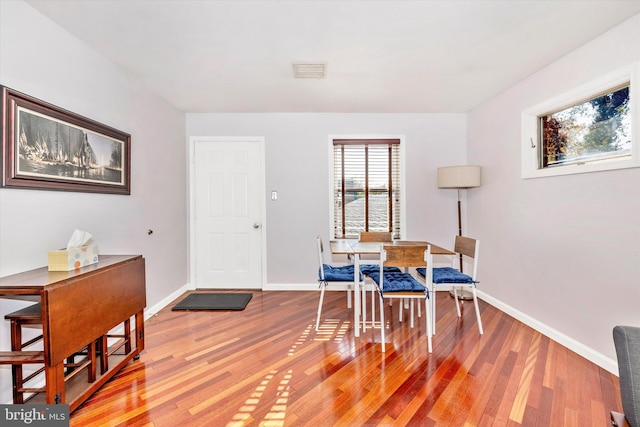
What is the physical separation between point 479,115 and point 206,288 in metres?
4.30

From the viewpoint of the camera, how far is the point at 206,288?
3836mm

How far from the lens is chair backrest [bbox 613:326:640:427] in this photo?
85 cm

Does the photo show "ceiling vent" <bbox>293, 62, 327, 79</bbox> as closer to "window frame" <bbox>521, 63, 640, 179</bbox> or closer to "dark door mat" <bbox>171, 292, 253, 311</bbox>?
"window frame" <bbox>521, 63, 640, 179</bbox>

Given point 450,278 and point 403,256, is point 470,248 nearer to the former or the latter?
point 450,278

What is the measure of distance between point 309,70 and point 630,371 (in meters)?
2.70

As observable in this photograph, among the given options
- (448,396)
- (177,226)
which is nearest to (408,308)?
(448,396)

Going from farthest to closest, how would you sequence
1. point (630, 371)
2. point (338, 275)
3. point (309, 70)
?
point (338, 275), point (309, 70), point (630, 371)

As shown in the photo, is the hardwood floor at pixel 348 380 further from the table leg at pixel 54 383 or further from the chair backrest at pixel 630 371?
the chair backrest at pixel 630 371

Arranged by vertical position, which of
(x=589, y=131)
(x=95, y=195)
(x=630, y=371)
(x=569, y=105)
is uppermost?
(x=569, y=105)

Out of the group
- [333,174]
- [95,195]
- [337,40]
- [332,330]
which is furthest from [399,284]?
[95,195]

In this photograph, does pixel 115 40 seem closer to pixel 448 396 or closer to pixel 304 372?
pixel 304 372

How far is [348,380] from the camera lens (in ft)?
6.20

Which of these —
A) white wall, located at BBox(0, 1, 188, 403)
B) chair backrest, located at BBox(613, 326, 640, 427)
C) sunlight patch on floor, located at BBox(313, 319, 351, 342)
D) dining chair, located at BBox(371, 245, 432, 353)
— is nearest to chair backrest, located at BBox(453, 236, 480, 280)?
dining chair, located at BBox(371, 245, 432, 353)

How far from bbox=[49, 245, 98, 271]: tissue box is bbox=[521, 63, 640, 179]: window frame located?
144 inches
